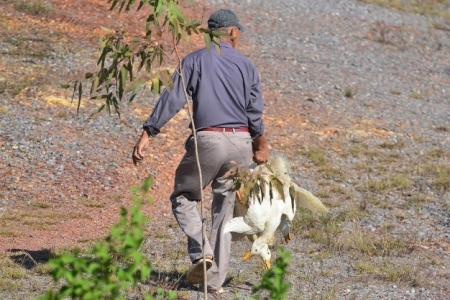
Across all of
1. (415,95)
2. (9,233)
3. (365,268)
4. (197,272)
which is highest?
(197,272)

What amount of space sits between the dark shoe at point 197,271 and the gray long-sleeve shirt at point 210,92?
800 mm

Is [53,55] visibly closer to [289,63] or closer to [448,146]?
[289,63]

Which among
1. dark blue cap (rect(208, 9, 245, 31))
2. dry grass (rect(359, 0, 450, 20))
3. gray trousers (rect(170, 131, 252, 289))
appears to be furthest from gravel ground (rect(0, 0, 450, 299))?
dry grass (rect(359, 0, 450, 20))

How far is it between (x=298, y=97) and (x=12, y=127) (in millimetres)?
4207

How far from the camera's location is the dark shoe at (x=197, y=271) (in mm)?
5883

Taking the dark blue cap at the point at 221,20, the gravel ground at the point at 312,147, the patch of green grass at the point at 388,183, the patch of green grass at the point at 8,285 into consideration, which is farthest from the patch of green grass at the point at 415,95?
the patch of green grass at the point at 8,285

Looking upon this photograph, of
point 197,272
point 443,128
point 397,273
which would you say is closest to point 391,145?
point 443,128

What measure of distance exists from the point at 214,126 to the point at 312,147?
5.63 meters

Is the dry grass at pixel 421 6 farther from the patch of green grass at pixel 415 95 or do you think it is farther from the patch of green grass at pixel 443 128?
the patch of green grass at pixel 443 128

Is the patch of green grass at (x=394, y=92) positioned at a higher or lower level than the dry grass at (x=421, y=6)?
higher

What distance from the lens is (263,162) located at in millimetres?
6301

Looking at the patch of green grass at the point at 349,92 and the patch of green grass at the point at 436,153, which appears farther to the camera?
the patch of green grass at the point at 349,92

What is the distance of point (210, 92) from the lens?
5.87 meters

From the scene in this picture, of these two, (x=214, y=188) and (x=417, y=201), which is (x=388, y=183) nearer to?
(x=417, y=201)
